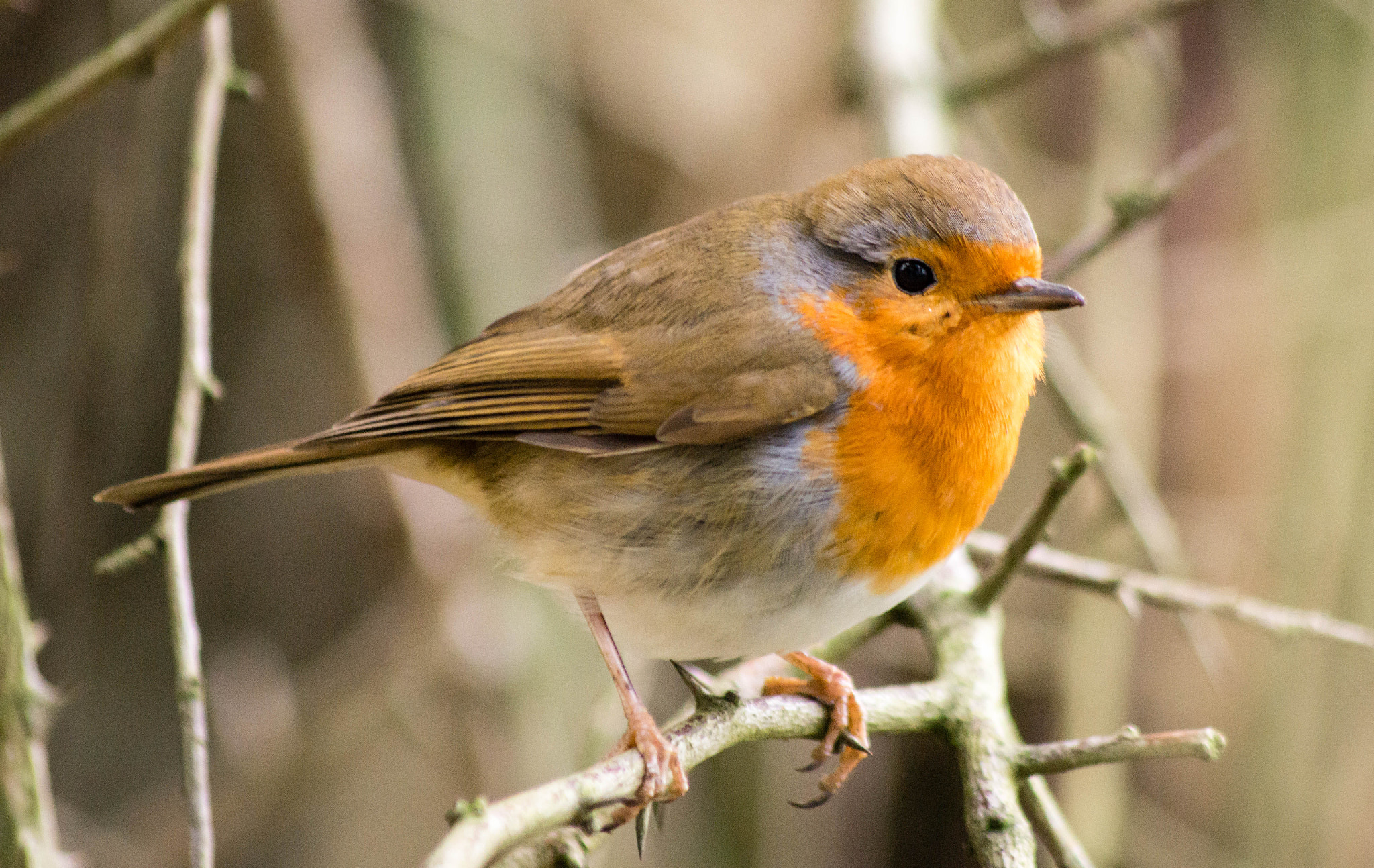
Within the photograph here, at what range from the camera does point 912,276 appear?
2.53 meters

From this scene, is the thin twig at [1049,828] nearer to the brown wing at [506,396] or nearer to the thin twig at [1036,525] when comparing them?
the thin twig at [1036,525]

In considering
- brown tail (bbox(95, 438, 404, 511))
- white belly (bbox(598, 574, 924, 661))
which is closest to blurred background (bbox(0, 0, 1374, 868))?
white belly (bbox(598, 574, 924, 661))

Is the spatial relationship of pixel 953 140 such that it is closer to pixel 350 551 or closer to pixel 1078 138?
pixel 1078 138

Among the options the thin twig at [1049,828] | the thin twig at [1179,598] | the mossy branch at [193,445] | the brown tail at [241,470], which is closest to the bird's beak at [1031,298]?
the thin twig at [1179,598]

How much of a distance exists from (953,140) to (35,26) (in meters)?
2.88

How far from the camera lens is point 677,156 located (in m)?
4.80

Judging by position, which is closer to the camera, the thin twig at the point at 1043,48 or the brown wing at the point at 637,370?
the brown wing at the point at 637,370

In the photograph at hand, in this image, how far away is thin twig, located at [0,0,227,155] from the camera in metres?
2.58

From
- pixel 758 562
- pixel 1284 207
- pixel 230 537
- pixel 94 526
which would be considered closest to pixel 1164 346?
pixel 1284 207

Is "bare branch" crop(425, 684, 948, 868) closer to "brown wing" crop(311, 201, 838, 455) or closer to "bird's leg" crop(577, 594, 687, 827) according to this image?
"bird's leg" crop(577, 594, 687, 827)

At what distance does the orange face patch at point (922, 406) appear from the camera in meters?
2.40

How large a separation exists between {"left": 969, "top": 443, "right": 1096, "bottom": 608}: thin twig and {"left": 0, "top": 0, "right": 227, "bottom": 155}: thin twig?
1.90 metres

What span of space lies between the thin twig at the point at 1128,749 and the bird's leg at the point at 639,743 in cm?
63

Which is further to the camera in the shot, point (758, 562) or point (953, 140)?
point (953, 140)
